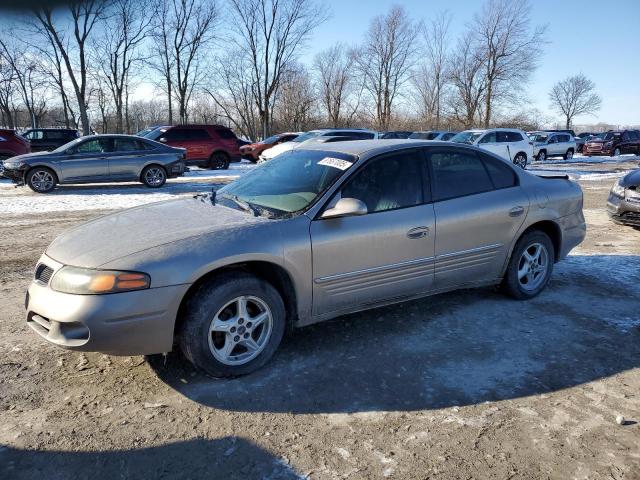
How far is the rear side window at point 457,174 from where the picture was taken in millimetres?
4121

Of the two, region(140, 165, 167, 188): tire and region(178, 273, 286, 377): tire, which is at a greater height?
region(140, 165, 167, 188): tire

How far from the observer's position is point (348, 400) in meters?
2.98

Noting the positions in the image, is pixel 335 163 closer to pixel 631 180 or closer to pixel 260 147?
pixel 631 180

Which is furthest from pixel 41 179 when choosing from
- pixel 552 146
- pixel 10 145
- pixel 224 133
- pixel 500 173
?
pixel 552 146

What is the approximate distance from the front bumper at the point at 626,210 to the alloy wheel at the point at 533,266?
382 centimetres

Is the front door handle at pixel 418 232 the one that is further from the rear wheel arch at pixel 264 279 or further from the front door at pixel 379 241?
the rear wheel arch at pixel 264 279

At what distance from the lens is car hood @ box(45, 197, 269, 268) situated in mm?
3053

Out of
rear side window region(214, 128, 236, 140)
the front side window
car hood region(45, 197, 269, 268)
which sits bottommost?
car hood region(45, 197, 269, 268)

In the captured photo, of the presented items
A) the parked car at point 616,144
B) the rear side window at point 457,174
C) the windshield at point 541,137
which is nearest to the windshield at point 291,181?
the rear side window at point 457,174

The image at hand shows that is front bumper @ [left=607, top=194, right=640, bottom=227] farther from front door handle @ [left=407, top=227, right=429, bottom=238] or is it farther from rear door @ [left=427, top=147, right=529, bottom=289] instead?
front door handle @ [left=407, top=227, right=429, bottom=238]

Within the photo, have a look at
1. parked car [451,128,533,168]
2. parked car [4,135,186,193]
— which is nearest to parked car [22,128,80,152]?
parked car [4,135,186,193]

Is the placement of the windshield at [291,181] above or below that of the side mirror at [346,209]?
above

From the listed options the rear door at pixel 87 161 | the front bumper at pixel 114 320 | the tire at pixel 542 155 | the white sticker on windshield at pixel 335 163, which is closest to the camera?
the front bumper at pixel 114 320

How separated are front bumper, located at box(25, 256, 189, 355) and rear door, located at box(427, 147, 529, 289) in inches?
85.4
